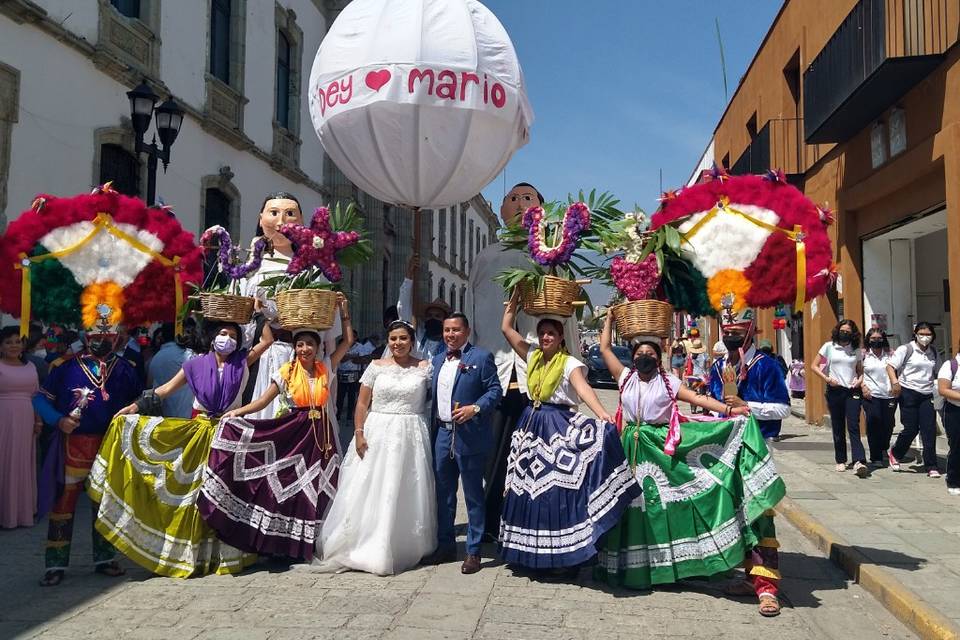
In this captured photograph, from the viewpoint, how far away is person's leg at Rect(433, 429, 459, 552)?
17.8 feet

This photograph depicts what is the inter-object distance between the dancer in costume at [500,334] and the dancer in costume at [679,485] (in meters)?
0.91

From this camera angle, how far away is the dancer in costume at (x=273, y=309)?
5.69 m

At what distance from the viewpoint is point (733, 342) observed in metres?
5.14

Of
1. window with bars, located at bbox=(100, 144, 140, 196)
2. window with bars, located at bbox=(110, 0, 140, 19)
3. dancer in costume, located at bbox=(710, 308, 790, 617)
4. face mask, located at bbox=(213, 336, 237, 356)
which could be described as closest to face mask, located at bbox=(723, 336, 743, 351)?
dancer in costume, located at bbox=(710, 308, 790, 617)

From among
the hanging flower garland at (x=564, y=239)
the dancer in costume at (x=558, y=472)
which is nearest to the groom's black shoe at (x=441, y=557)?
the dancer in costume at (x=558, y=472)

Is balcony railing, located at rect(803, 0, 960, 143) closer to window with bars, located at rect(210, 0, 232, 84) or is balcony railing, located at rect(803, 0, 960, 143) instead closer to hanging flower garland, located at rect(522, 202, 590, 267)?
hanging flower garland, located at rect(522, 202, 590, 267)

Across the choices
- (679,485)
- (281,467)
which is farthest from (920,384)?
(281,467)

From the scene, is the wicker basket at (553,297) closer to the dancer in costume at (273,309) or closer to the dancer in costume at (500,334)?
the dancer in costume at (500,334)

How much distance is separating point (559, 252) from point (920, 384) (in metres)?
5.82

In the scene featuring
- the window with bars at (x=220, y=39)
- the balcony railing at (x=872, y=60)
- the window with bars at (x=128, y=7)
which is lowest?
the balcony railing at (x=872, y=60)

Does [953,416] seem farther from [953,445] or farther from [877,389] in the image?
[877,389]

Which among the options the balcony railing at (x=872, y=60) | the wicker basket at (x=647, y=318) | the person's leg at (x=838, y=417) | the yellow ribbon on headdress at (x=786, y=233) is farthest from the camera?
the balcony railing at (x=872, y=60)

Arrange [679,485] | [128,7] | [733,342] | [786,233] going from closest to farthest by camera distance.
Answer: [786,233]
[679,485]
[733,342]
[128,7]

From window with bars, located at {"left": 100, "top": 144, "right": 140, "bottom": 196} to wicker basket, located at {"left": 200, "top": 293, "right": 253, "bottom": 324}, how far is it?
752cm
